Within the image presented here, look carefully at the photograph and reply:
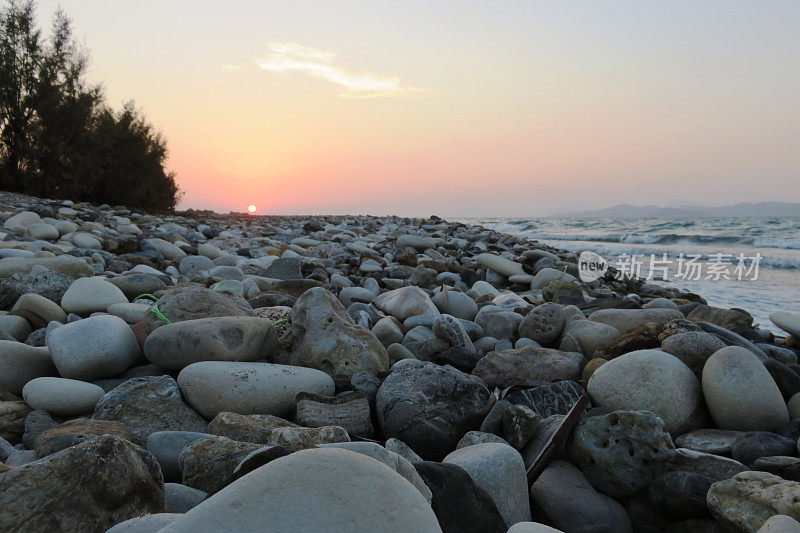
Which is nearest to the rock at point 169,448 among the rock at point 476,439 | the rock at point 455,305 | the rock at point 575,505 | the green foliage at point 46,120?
the rock at point 476,439

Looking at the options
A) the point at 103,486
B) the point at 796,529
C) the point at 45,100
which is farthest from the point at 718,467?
the point at 45,100

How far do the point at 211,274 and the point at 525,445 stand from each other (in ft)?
10.7

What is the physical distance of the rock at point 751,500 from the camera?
1.56m

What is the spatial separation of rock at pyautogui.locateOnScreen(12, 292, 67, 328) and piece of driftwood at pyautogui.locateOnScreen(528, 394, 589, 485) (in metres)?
2.84

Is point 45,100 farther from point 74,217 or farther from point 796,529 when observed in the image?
point 796,529

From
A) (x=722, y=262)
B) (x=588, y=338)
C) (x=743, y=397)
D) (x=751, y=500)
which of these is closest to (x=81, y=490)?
(x=751, y=500)

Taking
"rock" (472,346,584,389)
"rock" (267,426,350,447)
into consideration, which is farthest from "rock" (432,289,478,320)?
"rock" (267,426,350,447)

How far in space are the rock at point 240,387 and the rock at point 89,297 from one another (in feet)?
4.64

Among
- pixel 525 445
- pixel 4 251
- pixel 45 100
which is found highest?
pixel 45 100

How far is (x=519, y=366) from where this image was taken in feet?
9.45

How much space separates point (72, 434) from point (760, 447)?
8.41 ft

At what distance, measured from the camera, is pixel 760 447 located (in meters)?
2.11

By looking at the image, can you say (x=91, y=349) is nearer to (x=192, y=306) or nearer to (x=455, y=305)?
(x=192, y=306)

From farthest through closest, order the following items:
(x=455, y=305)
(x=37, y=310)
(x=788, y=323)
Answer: (x=455, y=305) < (x=788, y=323) < (x=37, y=310)
